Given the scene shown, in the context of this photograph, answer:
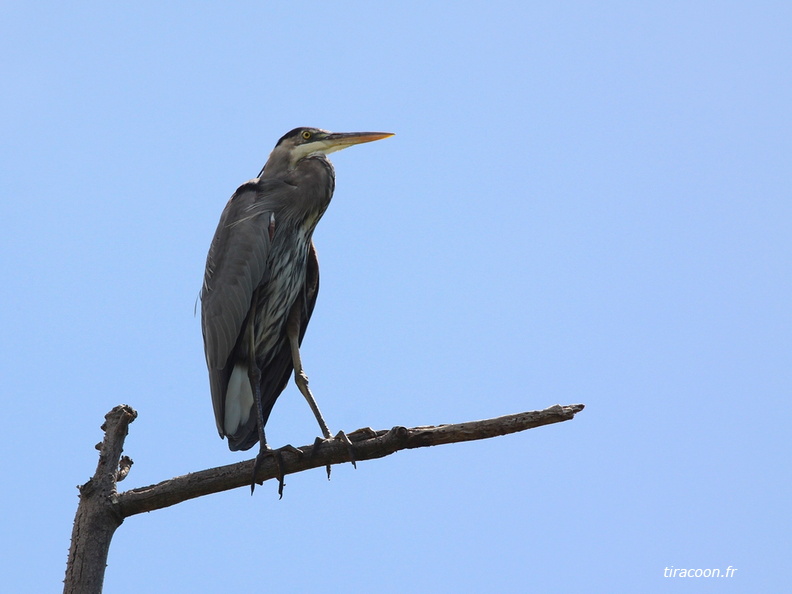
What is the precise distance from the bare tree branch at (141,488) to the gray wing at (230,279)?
3.69 ft

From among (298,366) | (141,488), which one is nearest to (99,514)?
(141,488)

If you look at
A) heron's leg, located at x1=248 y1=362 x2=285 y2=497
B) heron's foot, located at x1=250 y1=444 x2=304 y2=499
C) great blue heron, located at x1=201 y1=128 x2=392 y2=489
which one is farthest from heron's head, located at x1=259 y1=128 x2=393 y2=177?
heron's foot, located at x1=250 y1=444 x2=304 y2=499

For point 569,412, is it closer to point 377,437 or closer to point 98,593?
point 377,437

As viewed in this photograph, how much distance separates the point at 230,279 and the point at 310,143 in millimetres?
1108

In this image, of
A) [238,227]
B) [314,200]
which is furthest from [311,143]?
[238,227]

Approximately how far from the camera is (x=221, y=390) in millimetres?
5164

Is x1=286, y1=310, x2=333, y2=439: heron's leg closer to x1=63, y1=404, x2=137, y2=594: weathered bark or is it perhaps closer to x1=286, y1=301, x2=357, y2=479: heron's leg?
x1=286, y1=301, x2=357, y2=479: heron's leg

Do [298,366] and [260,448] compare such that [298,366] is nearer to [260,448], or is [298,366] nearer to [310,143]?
[260,448]

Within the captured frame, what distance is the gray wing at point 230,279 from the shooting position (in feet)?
17.0

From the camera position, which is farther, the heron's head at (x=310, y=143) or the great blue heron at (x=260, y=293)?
the heron's head at (x=310, y=143)

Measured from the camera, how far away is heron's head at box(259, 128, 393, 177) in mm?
5738

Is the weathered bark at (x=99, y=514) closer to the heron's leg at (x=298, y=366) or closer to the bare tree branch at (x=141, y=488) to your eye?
the bare tree branch at (x=141, y=488)

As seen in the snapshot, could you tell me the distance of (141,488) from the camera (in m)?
3.98

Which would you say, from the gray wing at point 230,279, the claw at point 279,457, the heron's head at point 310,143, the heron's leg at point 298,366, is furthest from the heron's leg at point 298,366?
the heron's head at point 310,143
